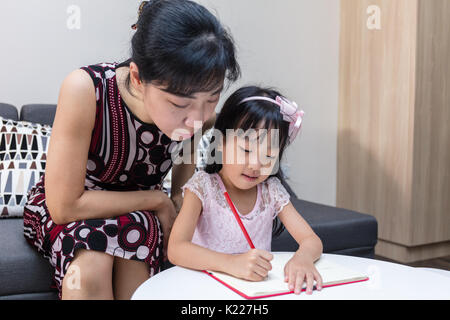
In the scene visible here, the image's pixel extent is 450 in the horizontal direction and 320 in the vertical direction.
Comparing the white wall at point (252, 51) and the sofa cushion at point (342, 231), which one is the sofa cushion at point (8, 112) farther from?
the sofa cushion at point (342, 231)

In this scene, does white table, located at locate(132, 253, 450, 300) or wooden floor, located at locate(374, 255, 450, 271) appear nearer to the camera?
white table, located at locate(132, 253, 450, 300)

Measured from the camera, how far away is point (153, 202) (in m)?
1.03

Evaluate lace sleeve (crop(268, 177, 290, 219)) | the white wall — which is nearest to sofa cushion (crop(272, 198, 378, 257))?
lace sleeve (crop(268, 177, 290, 219))

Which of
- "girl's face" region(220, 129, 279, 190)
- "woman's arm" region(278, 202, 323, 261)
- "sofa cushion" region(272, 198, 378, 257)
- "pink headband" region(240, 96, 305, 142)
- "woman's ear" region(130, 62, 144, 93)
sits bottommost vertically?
"sofa cushion" region(272, 198, 378, 257)

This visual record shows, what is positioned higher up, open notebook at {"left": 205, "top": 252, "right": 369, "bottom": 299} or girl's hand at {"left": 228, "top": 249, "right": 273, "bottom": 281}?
girl's hand at {"left": 228, "top": 249, "right": 273, "bottom": 281}

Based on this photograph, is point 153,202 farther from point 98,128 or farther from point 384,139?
point 384,139

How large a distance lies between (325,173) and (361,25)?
88 cm

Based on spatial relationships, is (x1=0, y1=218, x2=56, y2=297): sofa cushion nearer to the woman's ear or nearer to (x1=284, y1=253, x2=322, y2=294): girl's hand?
the woman's ear

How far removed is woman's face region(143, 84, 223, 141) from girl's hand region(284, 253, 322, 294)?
307mm

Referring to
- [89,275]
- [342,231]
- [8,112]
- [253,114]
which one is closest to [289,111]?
[253,114]

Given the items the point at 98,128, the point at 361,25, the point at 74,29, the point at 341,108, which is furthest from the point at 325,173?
the point at 98,128

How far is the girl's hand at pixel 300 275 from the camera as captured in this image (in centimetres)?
73

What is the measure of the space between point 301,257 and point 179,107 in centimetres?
35

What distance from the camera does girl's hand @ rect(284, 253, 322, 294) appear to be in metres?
0.73
